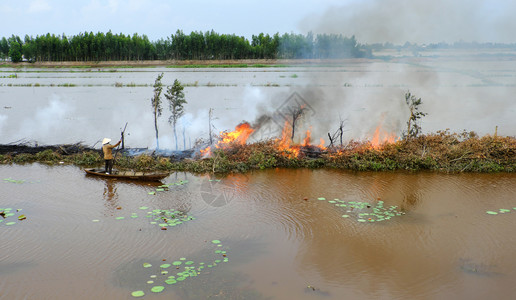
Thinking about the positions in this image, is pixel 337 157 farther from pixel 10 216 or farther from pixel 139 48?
pixel 139 48

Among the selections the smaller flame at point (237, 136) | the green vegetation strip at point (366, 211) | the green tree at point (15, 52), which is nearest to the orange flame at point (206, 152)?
the smaller flame at point (237, 136)

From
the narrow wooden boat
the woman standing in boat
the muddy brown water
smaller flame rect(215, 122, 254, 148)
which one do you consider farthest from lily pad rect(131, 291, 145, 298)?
smaller flame rect(215, 122, 254, 148)

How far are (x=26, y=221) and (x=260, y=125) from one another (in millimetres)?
10250

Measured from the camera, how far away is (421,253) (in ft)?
27.5

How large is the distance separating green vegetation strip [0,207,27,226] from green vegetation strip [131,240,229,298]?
4.30 m

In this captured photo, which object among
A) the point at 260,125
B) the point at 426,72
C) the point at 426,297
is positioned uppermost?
the point at 426,72

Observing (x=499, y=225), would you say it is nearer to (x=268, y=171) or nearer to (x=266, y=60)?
(x=268, y=171)

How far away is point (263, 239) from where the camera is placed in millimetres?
8914

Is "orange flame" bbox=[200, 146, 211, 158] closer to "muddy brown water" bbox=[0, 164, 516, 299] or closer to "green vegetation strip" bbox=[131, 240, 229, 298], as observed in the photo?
"muddy brown water" bbox=[0, 164, 516, 299]

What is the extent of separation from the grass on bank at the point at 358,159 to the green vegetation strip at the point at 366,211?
11.8 feet

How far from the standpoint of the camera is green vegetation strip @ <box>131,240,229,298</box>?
6.89 meters

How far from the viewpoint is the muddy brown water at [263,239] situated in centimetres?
707

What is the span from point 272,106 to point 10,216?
13846mm

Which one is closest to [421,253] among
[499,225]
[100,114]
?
[499,225]
